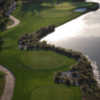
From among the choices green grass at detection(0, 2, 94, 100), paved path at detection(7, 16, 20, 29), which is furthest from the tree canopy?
green grass at detection(0, 2, 94, 100)

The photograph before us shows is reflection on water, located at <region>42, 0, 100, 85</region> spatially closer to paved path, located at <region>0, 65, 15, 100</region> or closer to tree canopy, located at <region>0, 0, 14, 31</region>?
paved path, located at <region>0, 65, 15, 100</region>

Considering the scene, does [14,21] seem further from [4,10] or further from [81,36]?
[81,36]

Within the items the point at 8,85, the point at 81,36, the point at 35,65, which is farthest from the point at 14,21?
the point at 8,85

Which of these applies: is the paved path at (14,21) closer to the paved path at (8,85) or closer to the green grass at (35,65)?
the green grass at (35,65)

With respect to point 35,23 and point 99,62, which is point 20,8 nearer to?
point 35,23

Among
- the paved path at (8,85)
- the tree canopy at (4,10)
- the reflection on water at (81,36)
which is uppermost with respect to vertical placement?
the tree canopy at (4,10)

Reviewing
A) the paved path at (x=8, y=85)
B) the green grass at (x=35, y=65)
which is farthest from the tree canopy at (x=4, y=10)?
the paved path at (x=8, y=85)
